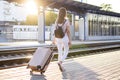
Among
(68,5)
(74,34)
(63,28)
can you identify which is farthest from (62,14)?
(74,34)

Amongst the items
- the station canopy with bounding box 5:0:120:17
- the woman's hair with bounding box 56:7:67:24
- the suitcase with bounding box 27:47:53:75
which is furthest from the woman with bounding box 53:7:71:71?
the station canopy with bounding box 5:0:120:17

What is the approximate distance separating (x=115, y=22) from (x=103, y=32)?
5702mm

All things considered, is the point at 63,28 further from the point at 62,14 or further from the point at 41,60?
the point at 41,60

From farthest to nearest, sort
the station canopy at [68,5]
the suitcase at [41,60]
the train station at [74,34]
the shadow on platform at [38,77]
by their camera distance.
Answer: the station canopy at [68,5] < the train station at [74,34] < the suitcase at [41,60] < the shadow on platform at [38,77]

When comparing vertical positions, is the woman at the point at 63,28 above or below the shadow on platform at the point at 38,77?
above

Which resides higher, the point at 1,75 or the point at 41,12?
the point at 41,12

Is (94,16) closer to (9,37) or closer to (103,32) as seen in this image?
(103,32)

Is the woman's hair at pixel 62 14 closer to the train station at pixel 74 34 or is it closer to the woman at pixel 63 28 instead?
the woman at pixel 63 28

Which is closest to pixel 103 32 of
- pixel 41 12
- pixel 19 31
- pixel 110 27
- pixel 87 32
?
pixel 110 27

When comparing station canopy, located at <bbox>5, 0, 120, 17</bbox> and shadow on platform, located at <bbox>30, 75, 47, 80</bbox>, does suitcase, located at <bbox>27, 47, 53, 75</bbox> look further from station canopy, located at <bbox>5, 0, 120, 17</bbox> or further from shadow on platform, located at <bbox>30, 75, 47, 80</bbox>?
station canopy, located at <bbox>5, 0, 120, 17</bbox>

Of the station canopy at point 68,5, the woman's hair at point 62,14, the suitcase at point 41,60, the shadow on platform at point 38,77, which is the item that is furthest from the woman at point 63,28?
the station canopy at point 68,5

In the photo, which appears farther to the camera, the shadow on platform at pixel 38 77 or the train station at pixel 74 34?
the train station at pixel 74 34

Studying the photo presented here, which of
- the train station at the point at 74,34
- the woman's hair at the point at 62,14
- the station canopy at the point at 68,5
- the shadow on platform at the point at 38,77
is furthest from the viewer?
the station canopy at the point at 68,5

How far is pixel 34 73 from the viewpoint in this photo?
7262 millimetres
